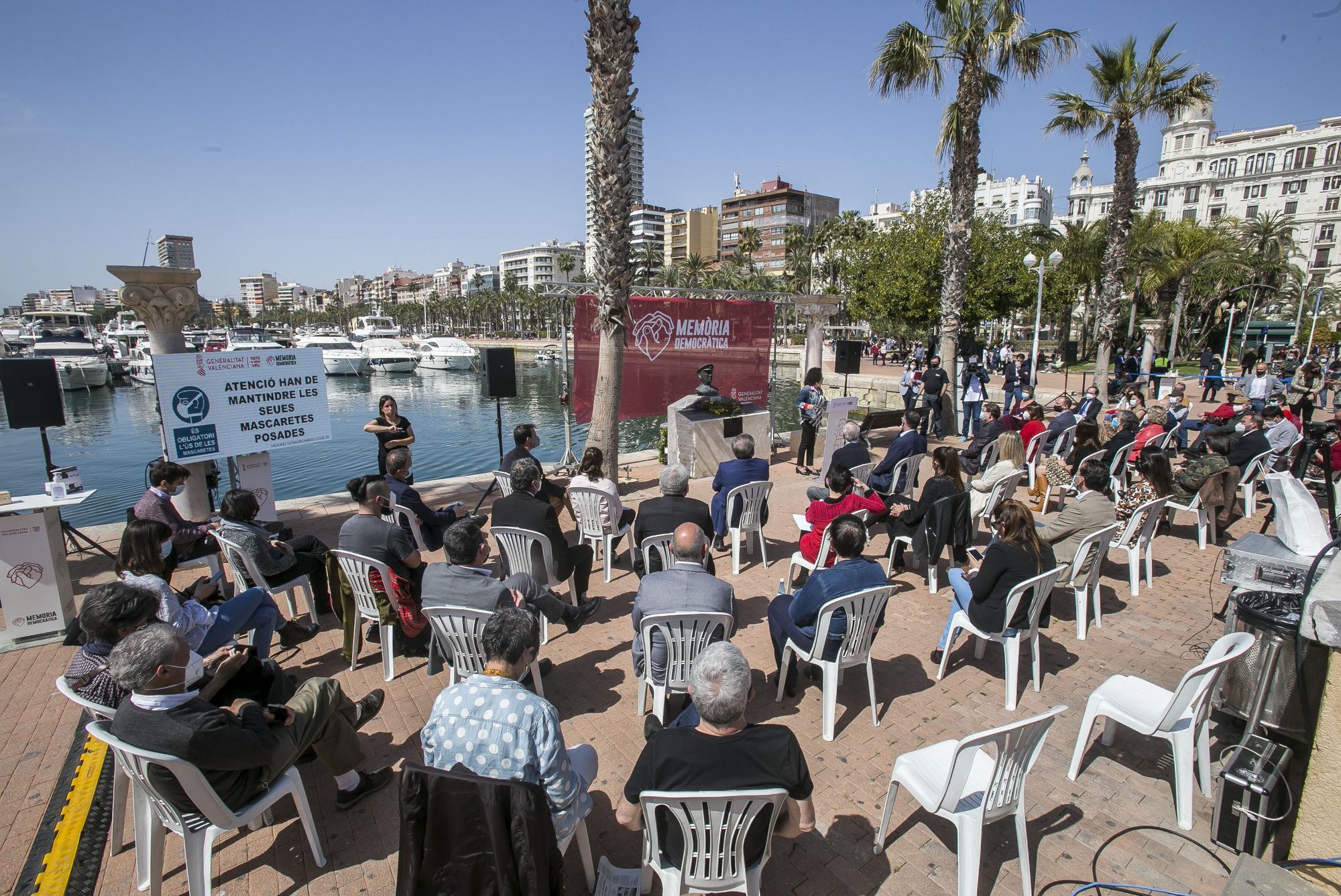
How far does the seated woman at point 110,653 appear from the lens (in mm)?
2820

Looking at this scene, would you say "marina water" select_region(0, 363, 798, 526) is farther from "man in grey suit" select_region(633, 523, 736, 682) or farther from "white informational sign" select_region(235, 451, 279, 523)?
"man in grey suit" select_region(633, 523, 736, 682)

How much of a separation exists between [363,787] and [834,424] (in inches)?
321

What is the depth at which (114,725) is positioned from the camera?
2381 millimetres

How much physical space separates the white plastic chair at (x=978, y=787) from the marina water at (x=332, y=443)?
6182 mm

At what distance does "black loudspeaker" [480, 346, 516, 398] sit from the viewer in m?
9.23

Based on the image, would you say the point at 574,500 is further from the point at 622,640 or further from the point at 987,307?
the point at 987,307

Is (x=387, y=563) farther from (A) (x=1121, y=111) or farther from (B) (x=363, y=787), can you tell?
(A) (x=1121, y=111)

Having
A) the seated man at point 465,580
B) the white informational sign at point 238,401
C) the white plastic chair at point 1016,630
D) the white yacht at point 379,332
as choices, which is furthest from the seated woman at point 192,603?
the white yacht at point 379,332

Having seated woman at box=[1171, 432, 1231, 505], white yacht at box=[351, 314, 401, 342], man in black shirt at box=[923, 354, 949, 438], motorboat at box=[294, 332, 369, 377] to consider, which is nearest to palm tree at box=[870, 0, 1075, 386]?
man in black shirt at box=[923, 354, 949, 438]

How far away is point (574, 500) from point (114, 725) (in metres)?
3.92

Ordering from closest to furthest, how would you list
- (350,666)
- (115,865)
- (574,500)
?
(115,865) < (350,666) < (574,500)

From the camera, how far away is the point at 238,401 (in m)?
6.75

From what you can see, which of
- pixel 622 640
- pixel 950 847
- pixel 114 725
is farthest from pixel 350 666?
pixel 950 847

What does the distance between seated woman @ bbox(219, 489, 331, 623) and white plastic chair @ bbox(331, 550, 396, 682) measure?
0.67 meters
